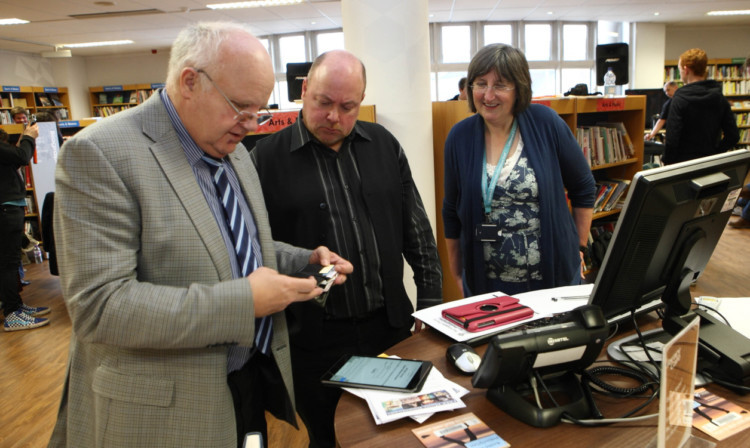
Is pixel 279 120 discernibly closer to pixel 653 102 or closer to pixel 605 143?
pixel 605 143

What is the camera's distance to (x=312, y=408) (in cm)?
174

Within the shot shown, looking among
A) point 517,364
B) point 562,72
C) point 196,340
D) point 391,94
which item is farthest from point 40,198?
point 562,72

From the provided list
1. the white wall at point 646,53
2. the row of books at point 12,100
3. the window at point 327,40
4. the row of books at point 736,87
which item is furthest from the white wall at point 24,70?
the row of books at point 736,87

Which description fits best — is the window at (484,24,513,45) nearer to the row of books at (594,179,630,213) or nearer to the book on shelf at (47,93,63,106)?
the row of books at (594,179,630,213)

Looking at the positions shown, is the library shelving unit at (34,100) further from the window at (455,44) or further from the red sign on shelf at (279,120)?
the red sign on shelf at (279,120)

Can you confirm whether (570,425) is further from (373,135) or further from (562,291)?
(373,135)

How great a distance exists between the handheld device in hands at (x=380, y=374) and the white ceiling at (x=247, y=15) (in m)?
7.98

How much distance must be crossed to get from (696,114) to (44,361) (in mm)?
5891

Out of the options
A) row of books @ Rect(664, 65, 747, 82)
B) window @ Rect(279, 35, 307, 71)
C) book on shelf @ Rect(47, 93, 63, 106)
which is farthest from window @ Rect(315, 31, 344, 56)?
row of books @ Rect(664, 65, 747, 82)

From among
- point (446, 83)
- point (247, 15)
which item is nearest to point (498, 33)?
point (446, 83)

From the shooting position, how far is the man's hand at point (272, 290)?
43.3 inches

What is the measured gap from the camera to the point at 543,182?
77.9 inches

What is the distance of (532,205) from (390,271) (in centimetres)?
66

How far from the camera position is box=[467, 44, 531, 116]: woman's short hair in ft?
6.49
